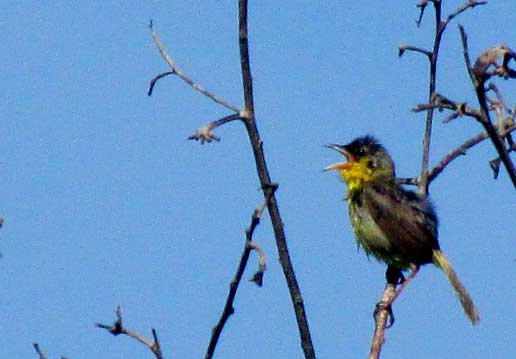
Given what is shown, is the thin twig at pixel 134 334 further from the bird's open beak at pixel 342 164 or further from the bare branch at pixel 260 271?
the bird's open beak at pixel 342 164

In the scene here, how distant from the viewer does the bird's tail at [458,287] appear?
700cm

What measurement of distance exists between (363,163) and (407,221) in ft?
2.75

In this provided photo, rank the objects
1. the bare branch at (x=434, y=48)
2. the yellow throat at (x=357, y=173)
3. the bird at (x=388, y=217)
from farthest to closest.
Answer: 1. the yellow throat at (x=357, y=173)
2. the bird at (x=388, y=217)
3. the bare branch at (x=434, y=48)

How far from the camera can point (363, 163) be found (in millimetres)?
8227

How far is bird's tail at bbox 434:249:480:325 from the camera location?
7004 mm

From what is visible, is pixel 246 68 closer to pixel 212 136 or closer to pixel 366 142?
pixel 212 136

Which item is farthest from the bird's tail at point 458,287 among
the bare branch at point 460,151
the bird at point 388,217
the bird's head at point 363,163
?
the bare branch at point 460,151

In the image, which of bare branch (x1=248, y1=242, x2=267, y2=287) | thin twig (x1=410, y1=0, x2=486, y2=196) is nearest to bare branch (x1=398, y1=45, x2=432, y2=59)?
thin twig (x1=410, y1=0, x2=486, y2=196)

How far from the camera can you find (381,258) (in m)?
7.77

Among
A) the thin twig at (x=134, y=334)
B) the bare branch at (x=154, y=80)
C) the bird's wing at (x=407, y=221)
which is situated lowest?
the thin twig at (x=134, y=334)

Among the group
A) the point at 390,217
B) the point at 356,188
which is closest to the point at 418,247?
the point at 390,217

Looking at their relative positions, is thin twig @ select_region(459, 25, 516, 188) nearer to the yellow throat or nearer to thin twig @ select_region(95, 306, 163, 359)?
thin twig @ select_region(95, 306, 163, 359)

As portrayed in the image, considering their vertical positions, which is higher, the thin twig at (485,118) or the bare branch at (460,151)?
the bare branch at (460,151)

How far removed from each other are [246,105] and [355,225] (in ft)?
14.8
